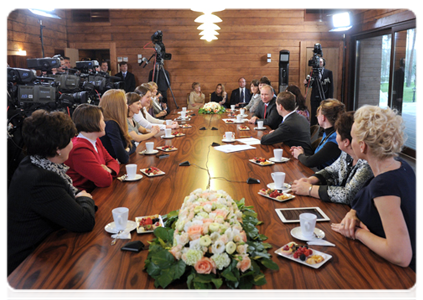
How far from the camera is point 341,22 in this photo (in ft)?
25.2

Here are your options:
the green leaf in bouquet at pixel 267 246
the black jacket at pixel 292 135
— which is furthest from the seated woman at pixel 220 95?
the green leaf in bouquet at pixel 267 246

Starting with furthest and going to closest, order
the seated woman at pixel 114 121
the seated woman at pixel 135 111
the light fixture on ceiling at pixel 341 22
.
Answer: the light fixture on ceiling at pixel 341 22
the seated woman at pixel 135 111
the seated woman at pixel 114 121

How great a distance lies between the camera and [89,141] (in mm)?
2184

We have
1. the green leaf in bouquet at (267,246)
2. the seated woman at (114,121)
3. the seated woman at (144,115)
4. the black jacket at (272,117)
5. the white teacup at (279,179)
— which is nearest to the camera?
the green leaf in bouquet at (267,246)

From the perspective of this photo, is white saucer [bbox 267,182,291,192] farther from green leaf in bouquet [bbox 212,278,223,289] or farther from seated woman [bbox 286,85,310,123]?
seated woman [bbox 286,85,310,123]

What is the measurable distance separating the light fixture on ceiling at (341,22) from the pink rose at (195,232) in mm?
7616

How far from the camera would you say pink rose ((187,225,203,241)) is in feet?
3.36

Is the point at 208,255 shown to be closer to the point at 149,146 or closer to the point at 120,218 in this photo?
the point at 120,218

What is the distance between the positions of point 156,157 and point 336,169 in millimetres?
1322

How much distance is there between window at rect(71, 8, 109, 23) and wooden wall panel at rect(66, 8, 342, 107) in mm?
160

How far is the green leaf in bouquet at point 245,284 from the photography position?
3.35 ft

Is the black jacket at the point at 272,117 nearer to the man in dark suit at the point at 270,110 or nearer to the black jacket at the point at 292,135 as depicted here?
the man in dark suit at the point at 270,110

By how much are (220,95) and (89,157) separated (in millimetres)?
6803

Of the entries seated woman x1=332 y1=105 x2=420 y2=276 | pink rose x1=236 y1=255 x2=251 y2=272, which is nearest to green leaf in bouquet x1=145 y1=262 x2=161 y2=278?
pink rose x1=236 y1=255 x2=251 y2=272
